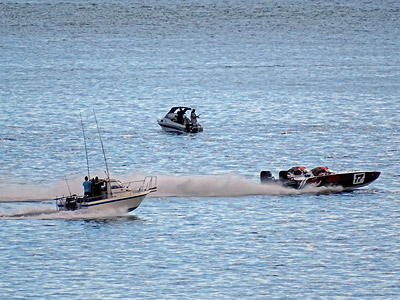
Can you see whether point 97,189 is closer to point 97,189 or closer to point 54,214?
point 97,189

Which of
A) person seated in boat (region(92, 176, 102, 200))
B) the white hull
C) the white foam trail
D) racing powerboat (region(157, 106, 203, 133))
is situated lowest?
the white foam trail

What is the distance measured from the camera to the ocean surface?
51500 mm

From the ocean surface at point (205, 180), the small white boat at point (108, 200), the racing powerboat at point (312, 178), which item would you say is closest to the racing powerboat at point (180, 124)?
the ocean surface at point (205, 180)

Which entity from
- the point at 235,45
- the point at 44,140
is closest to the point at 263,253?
the point at 44,140

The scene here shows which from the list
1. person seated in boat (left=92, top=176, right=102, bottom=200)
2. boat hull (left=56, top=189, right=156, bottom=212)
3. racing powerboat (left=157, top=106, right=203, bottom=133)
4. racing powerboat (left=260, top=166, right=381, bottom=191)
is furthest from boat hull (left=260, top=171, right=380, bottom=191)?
racing powerboat (left=157, top=106, right=203, bottom=133)

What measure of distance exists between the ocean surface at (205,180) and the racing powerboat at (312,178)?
25.6 inches

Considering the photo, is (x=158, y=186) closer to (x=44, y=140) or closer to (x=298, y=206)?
(x=298, y=206)

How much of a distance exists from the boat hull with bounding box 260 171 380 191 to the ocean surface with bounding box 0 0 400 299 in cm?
63

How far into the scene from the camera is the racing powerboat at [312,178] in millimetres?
67125

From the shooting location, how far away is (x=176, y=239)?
57.5 m

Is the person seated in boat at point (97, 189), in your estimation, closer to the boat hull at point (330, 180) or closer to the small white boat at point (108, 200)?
the small white boat at point (108, 200)

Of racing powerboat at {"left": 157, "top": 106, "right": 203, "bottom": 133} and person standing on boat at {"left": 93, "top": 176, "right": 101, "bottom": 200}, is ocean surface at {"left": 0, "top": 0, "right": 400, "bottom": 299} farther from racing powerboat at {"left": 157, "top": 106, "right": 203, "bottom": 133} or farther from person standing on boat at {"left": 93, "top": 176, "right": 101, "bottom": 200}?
person standing on boat at {"left": 93, "top": 176, "right": 101, "bottom": 200}

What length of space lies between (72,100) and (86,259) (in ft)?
211

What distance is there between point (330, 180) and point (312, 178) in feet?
3.76
